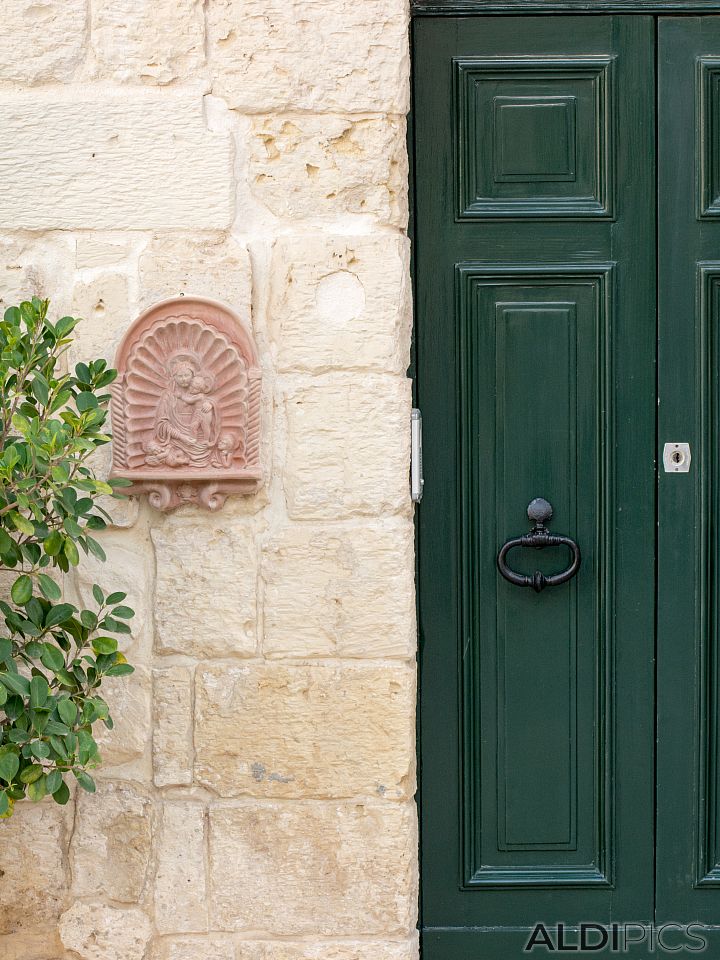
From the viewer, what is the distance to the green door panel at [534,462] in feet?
8.18

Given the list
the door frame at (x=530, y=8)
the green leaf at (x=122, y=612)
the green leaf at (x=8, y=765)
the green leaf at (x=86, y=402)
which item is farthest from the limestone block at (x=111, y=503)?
the door frame at (x=530, y=8)

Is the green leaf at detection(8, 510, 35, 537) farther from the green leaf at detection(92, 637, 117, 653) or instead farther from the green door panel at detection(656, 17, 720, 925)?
the green door panel at detection(656, 17, 720, 925)

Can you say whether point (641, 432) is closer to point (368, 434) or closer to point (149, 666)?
point (368, 434)

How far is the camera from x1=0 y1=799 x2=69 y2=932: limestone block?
234 centimetres

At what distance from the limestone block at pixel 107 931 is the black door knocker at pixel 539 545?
1138mm

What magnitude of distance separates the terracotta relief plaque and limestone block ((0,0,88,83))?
0.60 metres

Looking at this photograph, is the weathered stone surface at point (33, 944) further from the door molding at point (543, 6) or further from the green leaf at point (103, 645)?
the door molding at point (543, 6)

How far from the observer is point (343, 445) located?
90.8 inches

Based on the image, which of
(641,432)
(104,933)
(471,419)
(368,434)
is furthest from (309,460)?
(104,933)

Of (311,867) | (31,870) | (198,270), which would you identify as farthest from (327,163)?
(31,870)

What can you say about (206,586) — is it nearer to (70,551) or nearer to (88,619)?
(88,619)

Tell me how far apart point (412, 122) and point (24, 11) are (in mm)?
900

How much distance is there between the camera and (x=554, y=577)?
2490mm

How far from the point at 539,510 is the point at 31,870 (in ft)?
4.65
